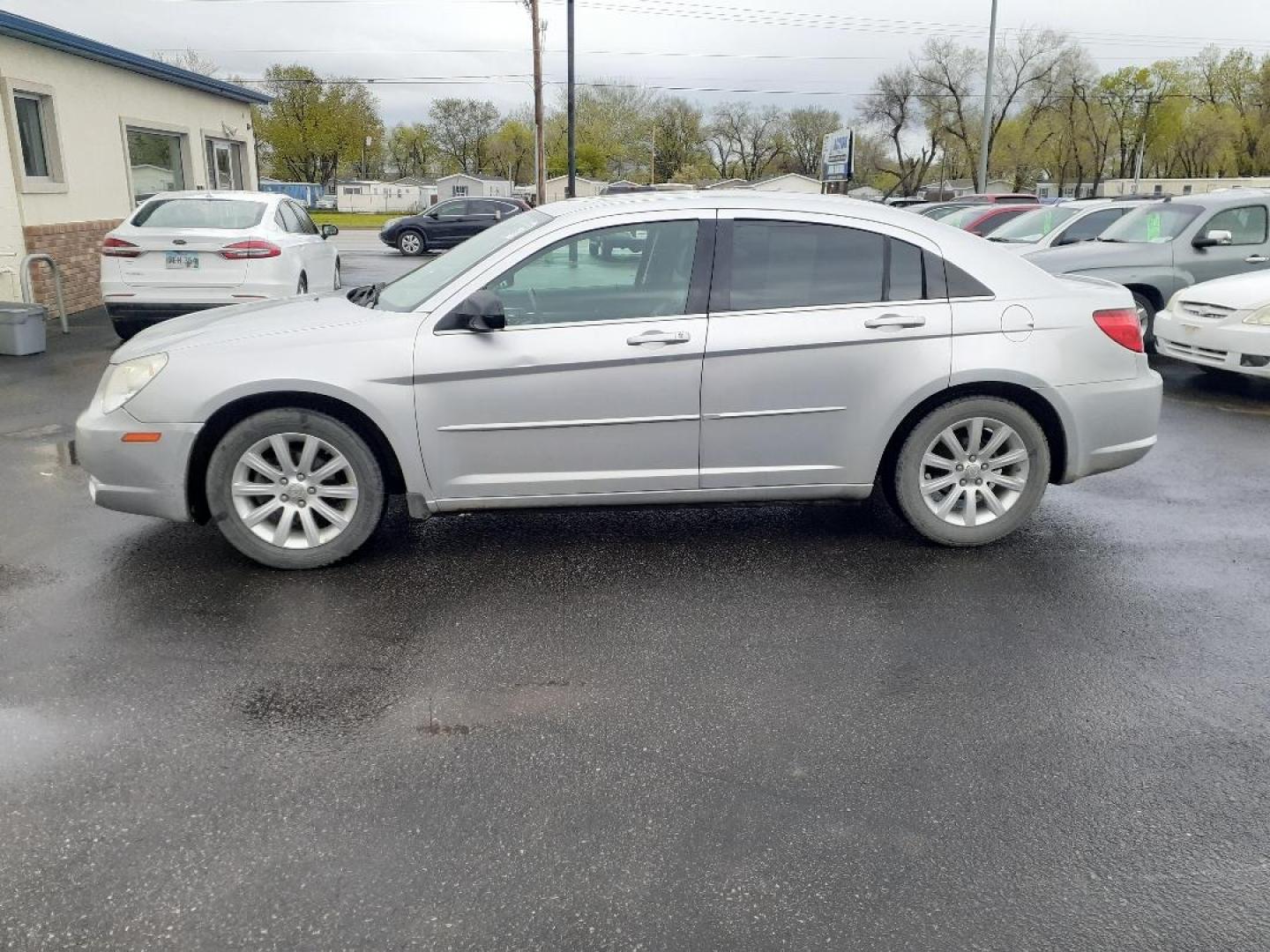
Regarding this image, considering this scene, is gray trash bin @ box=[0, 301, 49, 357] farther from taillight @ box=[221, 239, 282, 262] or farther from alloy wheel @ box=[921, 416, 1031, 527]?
alloy wheel @ box=[921, 416, 1031, 527]

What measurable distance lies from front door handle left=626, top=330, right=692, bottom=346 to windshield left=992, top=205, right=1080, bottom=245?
10396mm

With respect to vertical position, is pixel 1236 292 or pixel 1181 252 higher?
pixel 1181 252

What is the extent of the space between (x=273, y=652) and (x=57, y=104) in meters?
12.4

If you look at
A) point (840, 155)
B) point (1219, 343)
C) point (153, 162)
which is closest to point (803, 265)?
point (1219, 343)

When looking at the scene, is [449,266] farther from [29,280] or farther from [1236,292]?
[29,280]

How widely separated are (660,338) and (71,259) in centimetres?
1184

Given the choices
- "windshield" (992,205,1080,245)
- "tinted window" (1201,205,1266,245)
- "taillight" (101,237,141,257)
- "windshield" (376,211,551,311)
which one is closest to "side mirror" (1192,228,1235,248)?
"tinted window" (1201,205,1266,245)

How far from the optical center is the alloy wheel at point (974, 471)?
4.78m

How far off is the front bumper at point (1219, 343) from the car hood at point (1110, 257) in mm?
1559

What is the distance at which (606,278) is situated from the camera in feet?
15.3

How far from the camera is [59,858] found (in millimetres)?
2576

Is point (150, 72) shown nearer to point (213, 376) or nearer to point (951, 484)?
point (213, 376)

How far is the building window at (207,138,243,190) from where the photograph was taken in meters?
18.9

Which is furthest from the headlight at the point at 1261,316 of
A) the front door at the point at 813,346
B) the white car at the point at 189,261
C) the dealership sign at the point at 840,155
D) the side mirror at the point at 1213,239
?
the dealership sign at the point at 840,155
